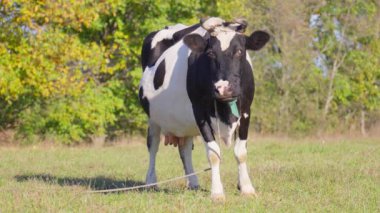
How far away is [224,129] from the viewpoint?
8969mm

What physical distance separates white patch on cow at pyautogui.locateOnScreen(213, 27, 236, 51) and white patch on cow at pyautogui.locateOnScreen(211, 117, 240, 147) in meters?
0.94

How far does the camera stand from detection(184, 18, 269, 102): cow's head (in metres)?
8.28

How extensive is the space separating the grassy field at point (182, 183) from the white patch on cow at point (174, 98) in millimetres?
874

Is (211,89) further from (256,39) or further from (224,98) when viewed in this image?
(256,39)

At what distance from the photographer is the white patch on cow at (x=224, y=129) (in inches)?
351

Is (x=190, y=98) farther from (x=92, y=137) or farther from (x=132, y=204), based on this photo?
(x=92, y=137)

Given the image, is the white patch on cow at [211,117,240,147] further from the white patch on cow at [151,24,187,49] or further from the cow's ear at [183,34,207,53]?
the white patch on cow at [151,24,187,49]

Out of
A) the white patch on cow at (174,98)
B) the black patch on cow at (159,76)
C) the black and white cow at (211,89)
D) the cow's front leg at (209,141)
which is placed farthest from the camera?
the black patch on cow at (159,76)

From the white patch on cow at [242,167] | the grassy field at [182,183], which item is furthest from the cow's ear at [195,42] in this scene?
the grassy field at [182,183]

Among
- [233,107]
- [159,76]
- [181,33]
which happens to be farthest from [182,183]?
[233,107]

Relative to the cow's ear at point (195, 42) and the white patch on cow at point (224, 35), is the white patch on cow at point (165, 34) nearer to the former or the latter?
the cow's ear at point (195, 42)

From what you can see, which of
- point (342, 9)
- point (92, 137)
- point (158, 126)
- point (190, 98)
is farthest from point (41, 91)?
point (342, 9)

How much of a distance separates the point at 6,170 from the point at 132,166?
2.73 m

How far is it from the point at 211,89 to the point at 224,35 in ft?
2.17
